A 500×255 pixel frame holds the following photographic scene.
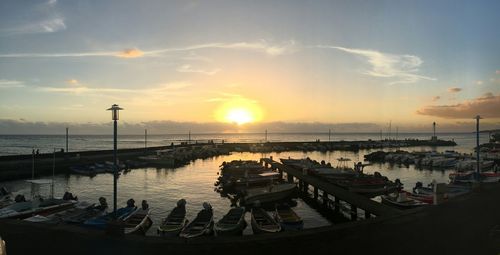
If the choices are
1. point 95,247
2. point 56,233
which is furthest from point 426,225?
point 56,233

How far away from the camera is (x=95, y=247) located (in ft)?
39.2

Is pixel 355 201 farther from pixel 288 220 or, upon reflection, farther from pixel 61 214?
pixel 61 214

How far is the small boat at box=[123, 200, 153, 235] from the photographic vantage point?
20625mm

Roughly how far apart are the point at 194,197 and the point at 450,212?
24.0 meters

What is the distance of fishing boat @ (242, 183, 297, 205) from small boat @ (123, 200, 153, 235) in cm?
895

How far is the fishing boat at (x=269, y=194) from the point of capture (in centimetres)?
3123

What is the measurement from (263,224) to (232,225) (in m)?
1.89

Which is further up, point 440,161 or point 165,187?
point 440,161

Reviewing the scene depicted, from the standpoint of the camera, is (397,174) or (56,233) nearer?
(56,233)

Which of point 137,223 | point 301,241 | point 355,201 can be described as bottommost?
point 137,223

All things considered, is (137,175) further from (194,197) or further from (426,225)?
(426,225)

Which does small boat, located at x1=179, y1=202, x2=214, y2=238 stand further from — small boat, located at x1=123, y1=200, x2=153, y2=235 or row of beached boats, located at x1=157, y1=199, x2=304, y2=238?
small boat, located at x1=123, y1=200, x2=153, y2=235

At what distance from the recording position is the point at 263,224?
21594mm

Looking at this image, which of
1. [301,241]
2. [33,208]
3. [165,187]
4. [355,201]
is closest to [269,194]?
[355,201]
